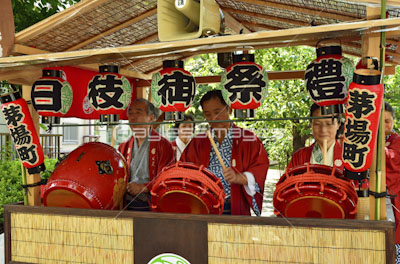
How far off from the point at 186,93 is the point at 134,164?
45.0 inches

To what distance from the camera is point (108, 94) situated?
8.77ft

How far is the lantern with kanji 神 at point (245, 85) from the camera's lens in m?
2.36

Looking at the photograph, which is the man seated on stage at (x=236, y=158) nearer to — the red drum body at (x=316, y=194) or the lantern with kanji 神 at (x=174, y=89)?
the lantern with kanji 神 at (x=174, y=89)

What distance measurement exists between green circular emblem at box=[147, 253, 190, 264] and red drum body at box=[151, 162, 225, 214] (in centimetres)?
28

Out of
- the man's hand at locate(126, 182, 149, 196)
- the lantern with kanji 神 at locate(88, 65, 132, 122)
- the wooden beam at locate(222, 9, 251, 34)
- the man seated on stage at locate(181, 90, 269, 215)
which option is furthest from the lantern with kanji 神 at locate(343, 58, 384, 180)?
the man's hand at locate(126, 182, 149, 196)

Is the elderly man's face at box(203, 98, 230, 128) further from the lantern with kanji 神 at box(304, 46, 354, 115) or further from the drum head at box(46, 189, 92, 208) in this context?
the drum head at box(46, 189, 92, 208)

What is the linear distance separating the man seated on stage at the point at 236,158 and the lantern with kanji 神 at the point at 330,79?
0.86 metres

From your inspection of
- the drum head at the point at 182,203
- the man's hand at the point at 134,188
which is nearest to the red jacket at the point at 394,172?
the drum head at the point at 182,203

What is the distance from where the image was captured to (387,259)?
1.88 m

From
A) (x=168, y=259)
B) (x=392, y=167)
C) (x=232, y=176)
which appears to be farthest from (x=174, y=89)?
(x=392, y=167)

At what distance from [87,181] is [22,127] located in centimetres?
72

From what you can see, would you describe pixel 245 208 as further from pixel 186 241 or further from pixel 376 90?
pixel 376 90

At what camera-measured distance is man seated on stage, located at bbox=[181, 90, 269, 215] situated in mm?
2932

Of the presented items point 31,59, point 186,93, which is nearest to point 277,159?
point 186,93
